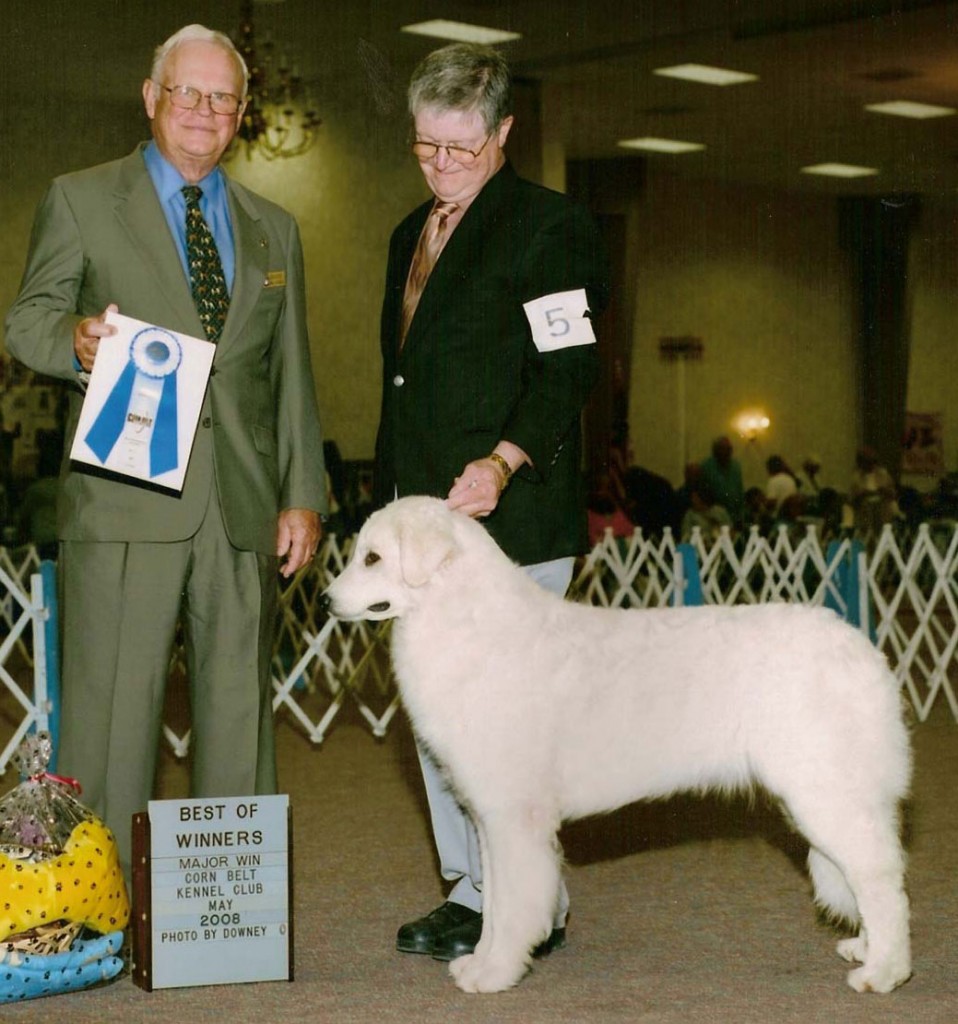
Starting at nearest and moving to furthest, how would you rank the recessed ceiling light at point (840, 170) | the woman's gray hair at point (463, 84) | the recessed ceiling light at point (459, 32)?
the woman's gray hair at point (463, 84) → the recessed ceiling light at point (459, 32) → the recessed ceiling light at point (840, 170)

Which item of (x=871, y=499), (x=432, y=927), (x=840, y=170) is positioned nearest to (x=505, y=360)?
(x=432, y=927)

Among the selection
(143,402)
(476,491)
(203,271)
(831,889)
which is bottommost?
(831,889)

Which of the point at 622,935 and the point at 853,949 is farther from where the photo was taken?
the point at 622,935

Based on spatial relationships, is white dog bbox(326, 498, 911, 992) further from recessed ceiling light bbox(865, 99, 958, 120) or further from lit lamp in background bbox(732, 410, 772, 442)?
lit lamp in background bbox(732, 410, 772, 442)

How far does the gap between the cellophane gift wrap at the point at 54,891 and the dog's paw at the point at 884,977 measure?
1.65 m

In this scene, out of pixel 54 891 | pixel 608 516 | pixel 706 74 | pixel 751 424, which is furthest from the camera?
pixel 751 424

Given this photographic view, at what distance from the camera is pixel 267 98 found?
11055 millimetres

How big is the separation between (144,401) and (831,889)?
1919 mm

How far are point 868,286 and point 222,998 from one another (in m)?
18.5

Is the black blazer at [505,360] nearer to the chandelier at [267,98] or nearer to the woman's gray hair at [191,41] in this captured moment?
the woman's gray hair at [191,41]

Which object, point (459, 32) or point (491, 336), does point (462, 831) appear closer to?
point (491, 336)

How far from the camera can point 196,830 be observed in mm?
3117

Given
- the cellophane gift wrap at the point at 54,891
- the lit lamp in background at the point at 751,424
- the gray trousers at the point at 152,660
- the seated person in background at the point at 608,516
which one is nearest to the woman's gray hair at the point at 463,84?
the gray trousers at the point at 152,660

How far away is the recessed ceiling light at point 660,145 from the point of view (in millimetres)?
16031
